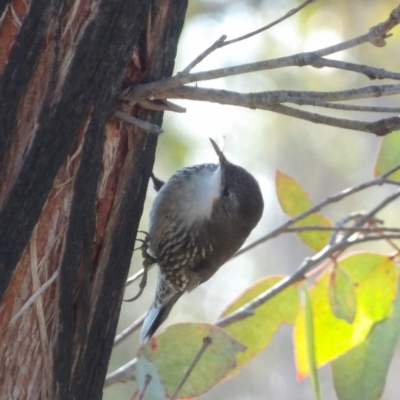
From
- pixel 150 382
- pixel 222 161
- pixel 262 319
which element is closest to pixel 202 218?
pixel 222 161

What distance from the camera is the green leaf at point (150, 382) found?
5.83ft

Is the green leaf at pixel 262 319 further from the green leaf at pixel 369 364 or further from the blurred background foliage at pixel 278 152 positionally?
the blurred background foliage at pixel 278 152

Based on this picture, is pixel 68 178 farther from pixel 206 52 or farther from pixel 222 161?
pixel 222 161

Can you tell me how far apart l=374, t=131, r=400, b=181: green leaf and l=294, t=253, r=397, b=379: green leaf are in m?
0.28

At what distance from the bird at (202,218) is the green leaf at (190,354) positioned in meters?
1.05

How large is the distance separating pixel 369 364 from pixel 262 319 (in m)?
0.36

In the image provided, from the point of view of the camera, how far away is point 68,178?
4.86ft

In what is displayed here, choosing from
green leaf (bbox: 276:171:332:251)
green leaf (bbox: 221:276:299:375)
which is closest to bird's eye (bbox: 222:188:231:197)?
green leaf (bbox: 276:171:332:251)

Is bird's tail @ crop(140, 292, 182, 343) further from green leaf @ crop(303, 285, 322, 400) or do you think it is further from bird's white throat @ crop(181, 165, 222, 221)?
green leaf @ crop(303, 285, 322, 400)

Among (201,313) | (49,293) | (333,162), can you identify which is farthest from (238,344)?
(333,162)

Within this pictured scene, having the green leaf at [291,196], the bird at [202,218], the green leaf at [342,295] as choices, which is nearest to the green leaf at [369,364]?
the green leaf at [342,295]

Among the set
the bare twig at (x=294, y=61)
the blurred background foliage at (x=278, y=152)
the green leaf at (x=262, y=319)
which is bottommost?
the green leaf at (x=262, y=319)

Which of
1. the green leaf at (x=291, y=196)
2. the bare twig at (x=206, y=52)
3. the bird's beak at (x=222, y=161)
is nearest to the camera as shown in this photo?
the bare twig at (x=206, y=52)

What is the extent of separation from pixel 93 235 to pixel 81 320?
0.18 meters
